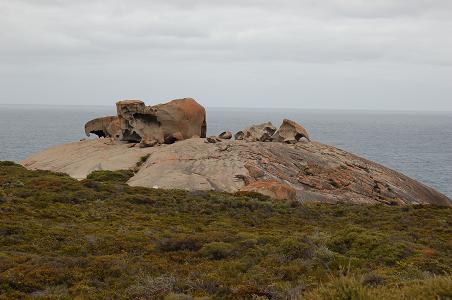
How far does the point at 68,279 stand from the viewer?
14984 millimetres

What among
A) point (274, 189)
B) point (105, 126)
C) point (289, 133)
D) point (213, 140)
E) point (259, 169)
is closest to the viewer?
point (274, 189)

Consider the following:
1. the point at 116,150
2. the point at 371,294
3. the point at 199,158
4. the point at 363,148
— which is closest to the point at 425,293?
the point at 371,294

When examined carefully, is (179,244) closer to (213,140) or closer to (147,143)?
(213,140)

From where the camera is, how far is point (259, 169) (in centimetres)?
4322

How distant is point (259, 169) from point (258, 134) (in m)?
12.2

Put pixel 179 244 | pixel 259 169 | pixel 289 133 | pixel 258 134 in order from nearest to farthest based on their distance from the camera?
pixel 179 244
pixel 259 169
pixel 289 133
pixel 258 134

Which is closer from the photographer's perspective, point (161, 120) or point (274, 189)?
point (274, 189)

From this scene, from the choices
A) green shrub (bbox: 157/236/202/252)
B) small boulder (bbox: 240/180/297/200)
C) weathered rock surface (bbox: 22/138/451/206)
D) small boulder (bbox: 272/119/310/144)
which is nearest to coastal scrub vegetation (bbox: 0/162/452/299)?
green shrub (bbox: 157/236/202/252)

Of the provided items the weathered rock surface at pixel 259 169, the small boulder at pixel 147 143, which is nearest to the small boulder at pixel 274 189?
the weathered rock surface at pixel 259 169

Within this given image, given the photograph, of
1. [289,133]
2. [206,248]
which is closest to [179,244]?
[206,248]

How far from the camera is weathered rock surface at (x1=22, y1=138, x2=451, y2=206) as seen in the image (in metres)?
41.6

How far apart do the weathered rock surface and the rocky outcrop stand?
2282 millimetres

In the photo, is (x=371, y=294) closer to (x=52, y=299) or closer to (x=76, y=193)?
(x=52, y=299)

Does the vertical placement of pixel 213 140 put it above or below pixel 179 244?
above
